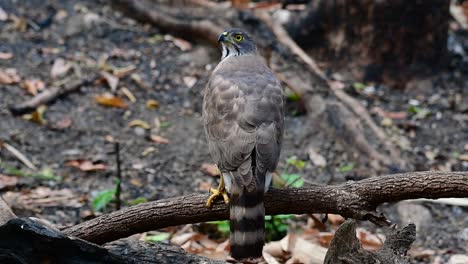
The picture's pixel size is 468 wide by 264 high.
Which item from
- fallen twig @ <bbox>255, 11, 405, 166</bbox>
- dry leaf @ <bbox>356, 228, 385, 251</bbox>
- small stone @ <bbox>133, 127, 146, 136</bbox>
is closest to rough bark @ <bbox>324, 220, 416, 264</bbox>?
dry leaf @ <bbox>356, 228, 385, 251</bbox>

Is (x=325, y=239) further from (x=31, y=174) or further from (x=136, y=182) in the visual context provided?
(x=31, y=174)

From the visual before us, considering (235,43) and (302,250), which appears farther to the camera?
(235,43)

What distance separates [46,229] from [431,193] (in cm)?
182

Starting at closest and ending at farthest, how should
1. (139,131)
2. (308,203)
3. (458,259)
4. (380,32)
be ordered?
(308,203) < (458,259) < (139,131) < (380,32)

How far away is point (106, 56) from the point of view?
27.5ft

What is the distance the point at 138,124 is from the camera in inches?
280

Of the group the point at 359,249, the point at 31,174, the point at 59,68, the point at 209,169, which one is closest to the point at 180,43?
the point at 59,68

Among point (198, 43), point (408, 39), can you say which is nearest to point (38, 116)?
point (198, 43)

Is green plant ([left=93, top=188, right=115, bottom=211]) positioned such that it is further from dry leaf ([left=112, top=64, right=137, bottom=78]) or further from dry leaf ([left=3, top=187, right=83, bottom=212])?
dry leaf ([left=112, top=64, right=137, bottom=78])

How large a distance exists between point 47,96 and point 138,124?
912 mm

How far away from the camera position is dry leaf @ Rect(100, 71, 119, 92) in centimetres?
766

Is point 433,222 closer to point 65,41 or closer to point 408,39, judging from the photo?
point 408,39

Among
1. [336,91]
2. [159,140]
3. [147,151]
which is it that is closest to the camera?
[147,151]

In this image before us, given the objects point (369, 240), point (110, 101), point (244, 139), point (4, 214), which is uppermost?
point (244, 139)
